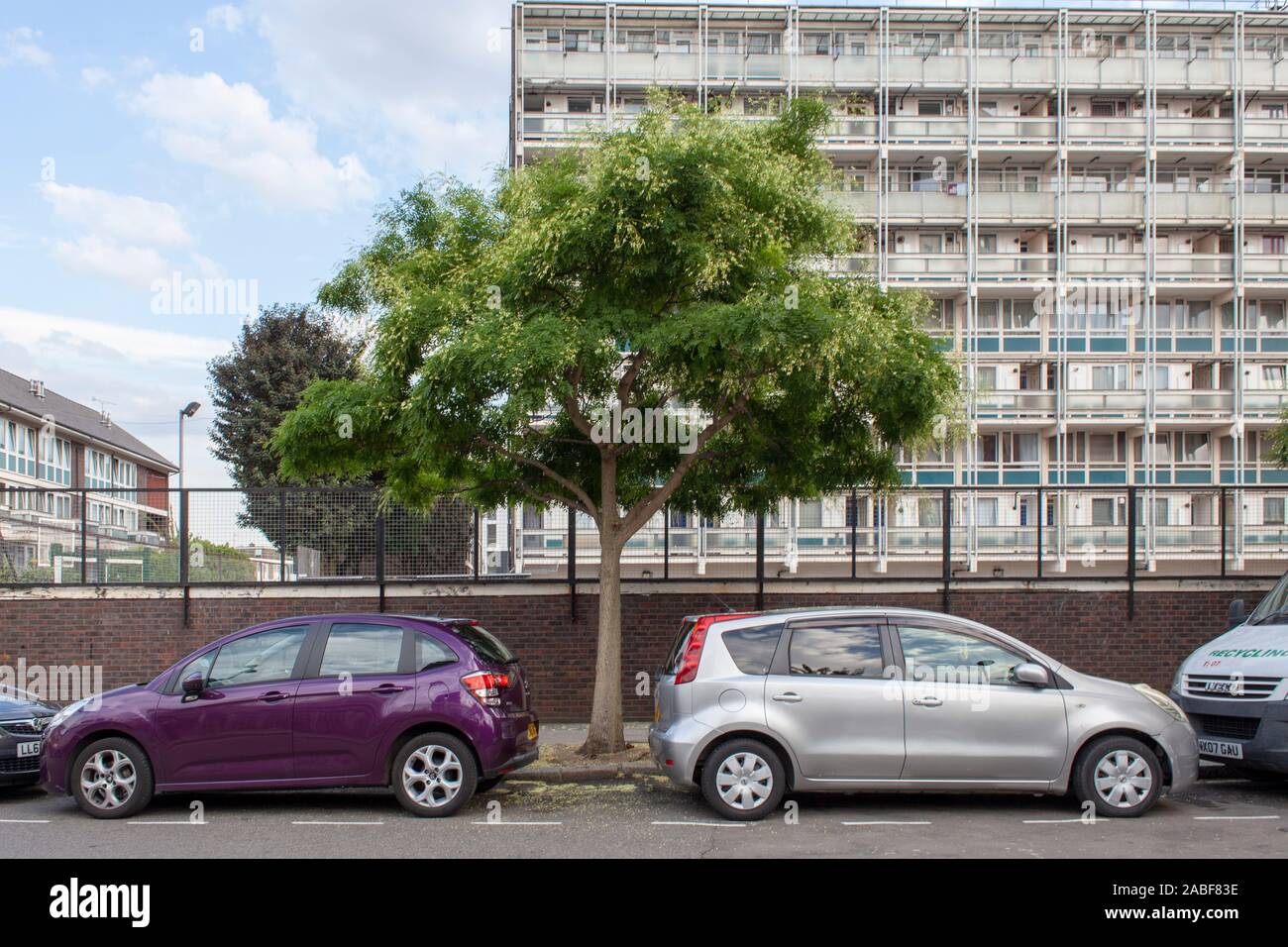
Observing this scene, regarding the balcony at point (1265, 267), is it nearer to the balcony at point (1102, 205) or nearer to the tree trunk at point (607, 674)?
the balcony at point (1102, 205)

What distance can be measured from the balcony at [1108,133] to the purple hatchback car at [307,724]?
3560 cm

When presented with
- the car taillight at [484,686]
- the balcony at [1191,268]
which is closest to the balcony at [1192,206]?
the balcony at [1191,268]

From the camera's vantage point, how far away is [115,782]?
8.86 m

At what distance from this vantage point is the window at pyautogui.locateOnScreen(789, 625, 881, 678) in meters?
8.62

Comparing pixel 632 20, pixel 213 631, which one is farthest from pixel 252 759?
pixel 632 20

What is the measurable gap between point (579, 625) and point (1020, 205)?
29356 mm

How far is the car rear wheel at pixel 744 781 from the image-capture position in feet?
27.7

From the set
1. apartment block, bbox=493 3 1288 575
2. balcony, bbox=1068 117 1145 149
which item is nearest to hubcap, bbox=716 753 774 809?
apartment block, bbox=493 3 1288 575

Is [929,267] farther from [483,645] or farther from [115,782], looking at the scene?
[115,782]

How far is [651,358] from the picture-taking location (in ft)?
36.2

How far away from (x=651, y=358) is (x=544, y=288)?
129 cm

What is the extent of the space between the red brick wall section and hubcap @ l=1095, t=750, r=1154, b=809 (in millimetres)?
6158

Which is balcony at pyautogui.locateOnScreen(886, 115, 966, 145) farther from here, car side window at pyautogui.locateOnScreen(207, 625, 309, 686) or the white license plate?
car side window at pyautogui.locateOnScreen(207, 625, 309, 686)

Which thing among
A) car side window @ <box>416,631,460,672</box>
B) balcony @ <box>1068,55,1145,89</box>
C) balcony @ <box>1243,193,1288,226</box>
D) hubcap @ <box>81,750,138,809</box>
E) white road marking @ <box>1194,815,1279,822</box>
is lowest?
white road marking @ <box>1194,815,1279,822</box>
